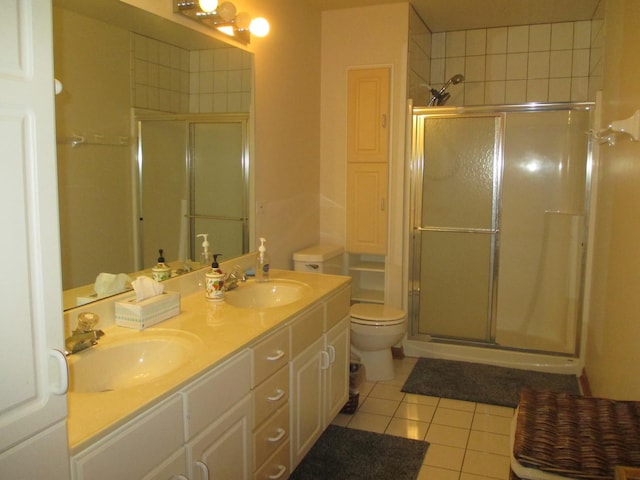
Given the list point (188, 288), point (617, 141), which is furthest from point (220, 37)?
point (617, 141)

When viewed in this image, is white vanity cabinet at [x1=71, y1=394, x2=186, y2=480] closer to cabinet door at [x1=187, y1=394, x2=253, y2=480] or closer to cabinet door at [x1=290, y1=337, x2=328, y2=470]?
cabinet door at [x1=187, y1=394, x2=253, y2=480]

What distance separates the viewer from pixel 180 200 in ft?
7.49

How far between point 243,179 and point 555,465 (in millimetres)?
1884

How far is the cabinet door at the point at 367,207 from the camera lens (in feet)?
12.2

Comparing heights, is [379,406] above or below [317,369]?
below

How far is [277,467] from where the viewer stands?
2.05 meters

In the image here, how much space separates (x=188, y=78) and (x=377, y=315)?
6.08ft

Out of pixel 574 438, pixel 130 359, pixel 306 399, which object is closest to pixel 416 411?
pixel 306 399

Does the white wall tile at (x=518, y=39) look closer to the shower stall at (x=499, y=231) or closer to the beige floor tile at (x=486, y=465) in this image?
the shower stall at (x=499, y=231)

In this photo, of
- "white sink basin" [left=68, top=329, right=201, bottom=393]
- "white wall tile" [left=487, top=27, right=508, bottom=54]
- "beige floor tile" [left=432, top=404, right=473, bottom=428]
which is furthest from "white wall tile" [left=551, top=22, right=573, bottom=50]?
"white sink basin" [left=68, top=329, right=201, bottom=393]

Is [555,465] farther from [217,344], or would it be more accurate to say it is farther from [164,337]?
[164,337]

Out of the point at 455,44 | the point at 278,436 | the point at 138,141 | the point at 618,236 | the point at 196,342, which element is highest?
the point at 455,44

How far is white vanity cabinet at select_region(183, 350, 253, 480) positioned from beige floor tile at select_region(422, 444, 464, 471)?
3.40 ft

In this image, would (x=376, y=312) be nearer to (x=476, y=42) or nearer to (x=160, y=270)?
(x=160, y=270)
